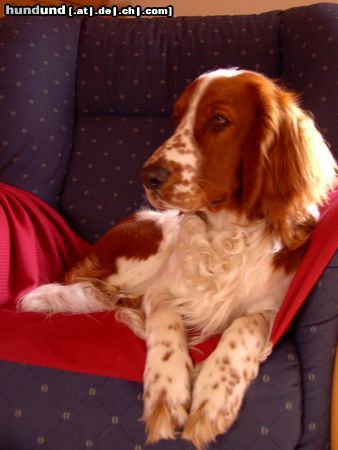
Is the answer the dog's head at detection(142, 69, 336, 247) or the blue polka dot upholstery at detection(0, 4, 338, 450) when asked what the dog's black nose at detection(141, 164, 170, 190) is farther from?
the blue polka dot upholstery at detection(0, 4, 338, 450)

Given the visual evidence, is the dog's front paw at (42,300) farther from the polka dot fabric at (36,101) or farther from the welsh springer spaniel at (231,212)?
the polka dot fabric at (36,101)

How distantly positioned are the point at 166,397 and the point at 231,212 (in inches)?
23.1

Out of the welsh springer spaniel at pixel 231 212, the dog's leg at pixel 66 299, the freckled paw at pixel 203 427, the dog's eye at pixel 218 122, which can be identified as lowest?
the dog's leg at pixel 66 299

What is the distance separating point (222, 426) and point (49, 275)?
3.54ft

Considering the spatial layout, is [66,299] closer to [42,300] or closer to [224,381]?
[42,300]

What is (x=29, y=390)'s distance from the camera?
4.20ft

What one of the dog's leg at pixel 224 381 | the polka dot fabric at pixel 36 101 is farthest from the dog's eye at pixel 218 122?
the polka dot fabric at pixel 36 101

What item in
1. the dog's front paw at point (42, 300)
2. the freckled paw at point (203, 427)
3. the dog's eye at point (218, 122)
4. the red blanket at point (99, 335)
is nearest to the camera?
the freckled paw at point (203, 427)

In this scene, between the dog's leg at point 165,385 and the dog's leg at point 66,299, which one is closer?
the dog's leg at point 165,385

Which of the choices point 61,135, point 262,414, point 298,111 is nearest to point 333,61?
point 298,111

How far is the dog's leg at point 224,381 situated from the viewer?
1.12m

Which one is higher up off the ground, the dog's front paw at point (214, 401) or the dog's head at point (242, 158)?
the dog's head at point (242, 158)

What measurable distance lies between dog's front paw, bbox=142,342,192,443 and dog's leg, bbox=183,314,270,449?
0.09 ft

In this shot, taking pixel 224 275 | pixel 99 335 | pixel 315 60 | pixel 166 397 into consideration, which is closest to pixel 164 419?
pixel 166 397
